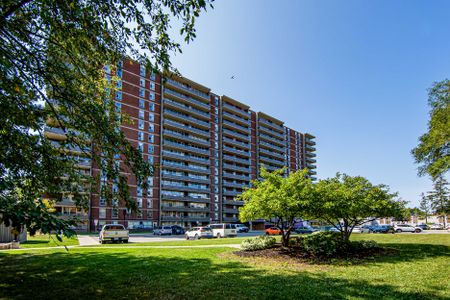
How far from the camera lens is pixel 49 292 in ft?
26.1

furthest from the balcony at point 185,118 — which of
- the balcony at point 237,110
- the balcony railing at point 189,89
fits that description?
the balcony at point 237,110

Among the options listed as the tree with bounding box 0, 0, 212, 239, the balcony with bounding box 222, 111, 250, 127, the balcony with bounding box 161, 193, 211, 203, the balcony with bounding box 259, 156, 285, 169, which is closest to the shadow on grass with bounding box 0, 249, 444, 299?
the tree with bounding box 0, 0, 212, 239

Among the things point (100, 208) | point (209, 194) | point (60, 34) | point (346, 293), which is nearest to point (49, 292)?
point (60, 34)

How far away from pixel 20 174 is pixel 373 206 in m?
15.8

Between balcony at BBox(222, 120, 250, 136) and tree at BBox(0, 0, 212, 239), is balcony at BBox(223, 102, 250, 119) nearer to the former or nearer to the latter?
balcony at BBox(222, 120, 250, 136)

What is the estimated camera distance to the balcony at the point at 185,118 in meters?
73.8

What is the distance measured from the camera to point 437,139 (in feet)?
65.3

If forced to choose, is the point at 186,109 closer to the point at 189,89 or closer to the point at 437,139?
the point at 189,89

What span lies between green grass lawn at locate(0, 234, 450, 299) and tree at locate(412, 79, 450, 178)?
8.20 metres

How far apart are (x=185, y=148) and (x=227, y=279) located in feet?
218

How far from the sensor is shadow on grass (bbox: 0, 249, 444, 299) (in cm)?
735

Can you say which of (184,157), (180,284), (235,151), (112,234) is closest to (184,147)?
(184,157)

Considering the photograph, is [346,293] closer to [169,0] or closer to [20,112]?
[169,0]

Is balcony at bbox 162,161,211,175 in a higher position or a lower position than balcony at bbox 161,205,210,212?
higher
